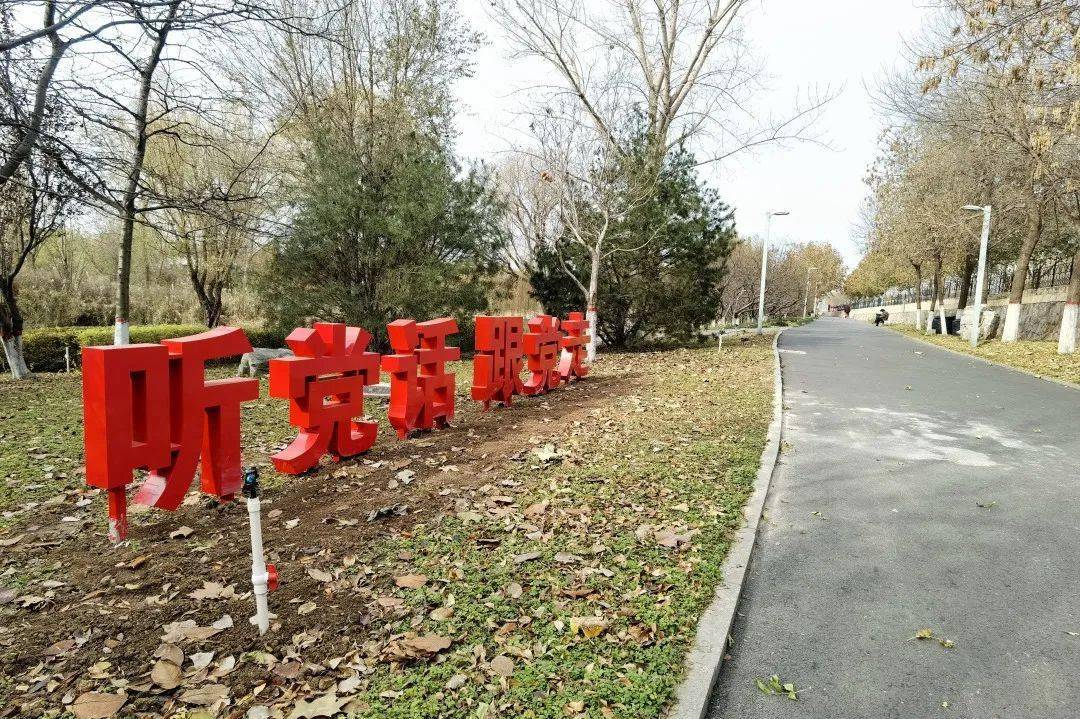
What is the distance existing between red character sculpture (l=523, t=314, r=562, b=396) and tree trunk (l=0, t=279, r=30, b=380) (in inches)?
449

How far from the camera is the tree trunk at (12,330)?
12.5m

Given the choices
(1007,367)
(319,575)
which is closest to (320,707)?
(319,575)

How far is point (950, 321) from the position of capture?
34062 mm

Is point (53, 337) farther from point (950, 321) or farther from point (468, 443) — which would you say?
point (950, 321)

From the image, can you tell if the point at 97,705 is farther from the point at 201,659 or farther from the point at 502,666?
the point at 502,666

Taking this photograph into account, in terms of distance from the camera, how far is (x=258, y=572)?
9.91 ft

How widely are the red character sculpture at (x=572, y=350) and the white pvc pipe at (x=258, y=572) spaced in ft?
28.4

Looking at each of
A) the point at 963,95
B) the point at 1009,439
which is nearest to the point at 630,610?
the point at 1009,439

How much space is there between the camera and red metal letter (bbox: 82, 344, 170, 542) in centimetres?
393

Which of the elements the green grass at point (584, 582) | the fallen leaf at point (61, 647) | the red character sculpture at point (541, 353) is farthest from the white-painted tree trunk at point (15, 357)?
the green grass at point (584, 582)

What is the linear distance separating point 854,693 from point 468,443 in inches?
198

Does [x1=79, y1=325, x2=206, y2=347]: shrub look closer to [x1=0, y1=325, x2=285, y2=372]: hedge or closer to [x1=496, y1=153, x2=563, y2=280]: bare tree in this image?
[x1=0, y1=325, x2=285, y2=372]: hedge

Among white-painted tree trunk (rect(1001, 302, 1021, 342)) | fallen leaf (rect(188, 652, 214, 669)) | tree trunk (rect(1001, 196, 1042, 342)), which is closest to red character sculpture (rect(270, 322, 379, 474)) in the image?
fallen leaf (rect(188, 652, 214, 669))

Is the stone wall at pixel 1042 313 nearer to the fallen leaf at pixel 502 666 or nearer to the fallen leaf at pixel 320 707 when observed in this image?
the fallen leaf at pixel 502 666
